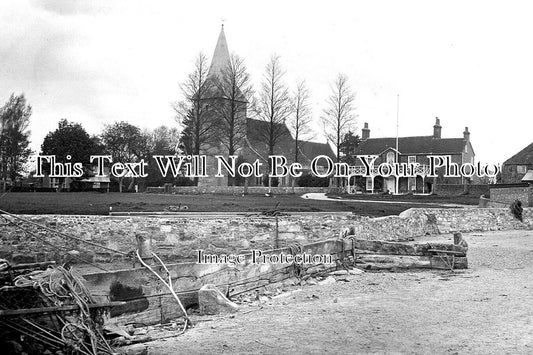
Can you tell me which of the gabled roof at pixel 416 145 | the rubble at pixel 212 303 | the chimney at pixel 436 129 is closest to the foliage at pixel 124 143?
the gabled roof at pixel 416 145

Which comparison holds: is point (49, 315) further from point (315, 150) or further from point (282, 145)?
point (315, 150)

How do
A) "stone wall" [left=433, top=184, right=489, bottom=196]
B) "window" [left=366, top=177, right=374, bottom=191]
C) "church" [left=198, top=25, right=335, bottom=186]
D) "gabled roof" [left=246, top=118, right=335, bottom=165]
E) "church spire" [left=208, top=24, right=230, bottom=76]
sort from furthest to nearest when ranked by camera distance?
"church spire" [left=208, top=24, right=230, bottom=76]
"window" [left=366, top=177, right=374, bottom=191]
"gabled roof" [left=246, top=118, right=335, bottom=165]
"church" [left=198, top=25, right=335, bottom=186]
"stone wall" [left=433, top=184, right=489, bottom=196]

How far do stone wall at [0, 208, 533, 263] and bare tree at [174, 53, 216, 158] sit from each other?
1170 inches

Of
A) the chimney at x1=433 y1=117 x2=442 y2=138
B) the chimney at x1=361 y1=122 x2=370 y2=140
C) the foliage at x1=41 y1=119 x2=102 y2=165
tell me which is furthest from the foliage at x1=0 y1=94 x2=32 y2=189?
the chimney at x1=361 y1=122 x2=370 y2=140

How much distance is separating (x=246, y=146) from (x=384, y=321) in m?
54.3

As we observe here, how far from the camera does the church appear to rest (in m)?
53.5

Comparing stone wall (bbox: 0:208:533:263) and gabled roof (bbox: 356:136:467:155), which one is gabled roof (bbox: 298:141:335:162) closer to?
gabled roof (bbox: 356:136:467:155)

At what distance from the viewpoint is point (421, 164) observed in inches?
2532

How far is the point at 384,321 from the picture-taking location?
9844 millimetres

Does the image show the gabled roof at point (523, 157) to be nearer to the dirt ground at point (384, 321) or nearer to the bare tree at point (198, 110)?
the bare tree at point (198, 110)

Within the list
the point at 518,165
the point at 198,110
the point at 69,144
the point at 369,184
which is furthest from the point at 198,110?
the point at 518,165

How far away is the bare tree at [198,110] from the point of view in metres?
50.7

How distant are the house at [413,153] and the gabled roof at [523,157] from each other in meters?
5.29

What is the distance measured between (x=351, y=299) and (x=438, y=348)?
13.1 ft
